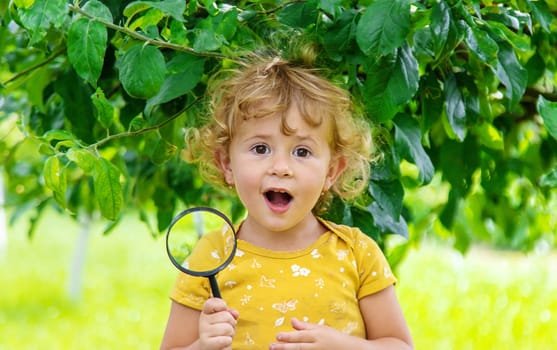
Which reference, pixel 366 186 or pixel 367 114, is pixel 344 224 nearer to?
pixel 366 186

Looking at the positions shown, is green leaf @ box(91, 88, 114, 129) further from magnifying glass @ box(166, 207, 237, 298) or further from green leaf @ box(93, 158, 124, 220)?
magnifying glass @ box(166, 207, 237, 298)

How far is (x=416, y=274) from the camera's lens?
20.2 ft

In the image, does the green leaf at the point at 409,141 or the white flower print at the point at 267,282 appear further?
the green leaf at the point at 409,141

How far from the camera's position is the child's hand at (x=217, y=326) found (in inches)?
55.9

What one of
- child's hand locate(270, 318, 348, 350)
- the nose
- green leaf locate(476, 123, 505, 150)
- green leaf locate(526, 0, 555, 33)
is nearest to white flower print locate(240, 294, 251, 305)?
child's hand locate(270, 318, 348, 350)

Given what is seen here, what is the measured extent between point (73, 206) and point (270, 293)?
1490 millimetres

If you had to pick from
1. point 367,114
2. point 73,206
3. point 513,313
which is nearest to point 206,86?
point 367,114

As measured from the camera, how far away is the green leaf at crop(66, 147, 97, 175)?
1.48 m

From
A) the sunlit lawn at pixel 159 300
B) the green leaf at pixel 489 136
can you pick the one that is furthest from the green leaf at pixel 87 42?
the sunlit lawn at pixel 159 300

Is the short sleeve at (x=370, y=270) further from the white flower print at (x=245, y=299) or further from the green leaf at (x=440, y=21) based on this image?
the green leaf at (x=440, y=21)

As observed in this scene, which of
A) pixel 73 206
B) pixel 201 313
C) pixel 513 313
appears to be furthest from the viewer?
pixel 513 313

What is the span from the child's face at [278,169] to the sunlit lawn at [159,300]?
2.18 m

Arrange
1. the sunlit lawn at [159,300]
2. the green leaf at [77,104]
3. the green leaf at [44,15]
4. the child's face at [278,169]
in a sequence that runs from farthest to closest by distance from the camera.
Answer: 1. the sunlit lawn at [159,300]
2. the green leaf at [77,104]
3. the child's face at [278,169]
4. the green leaf at [44,15]

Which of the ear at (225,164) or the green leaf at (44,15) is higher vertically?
the green leaf at (44,15)
